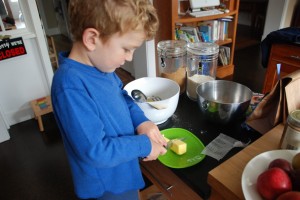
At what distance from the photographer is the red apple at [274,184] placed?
1.40 ft

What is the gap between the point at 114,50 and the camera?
0.58 meters

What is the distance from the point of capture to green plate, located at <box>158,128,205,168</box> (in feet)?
2.29

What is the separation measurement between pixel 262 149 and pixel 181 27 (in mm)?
2248

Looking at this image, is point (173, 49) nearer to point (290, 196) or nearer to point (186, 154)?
point (186, 154)

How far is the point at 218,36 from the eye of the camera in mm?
2912

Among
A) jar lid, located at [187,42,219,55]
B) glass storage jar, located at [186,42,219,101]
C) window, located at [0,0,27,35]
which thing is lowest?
glass storage jar, located at [186,42,219,101]

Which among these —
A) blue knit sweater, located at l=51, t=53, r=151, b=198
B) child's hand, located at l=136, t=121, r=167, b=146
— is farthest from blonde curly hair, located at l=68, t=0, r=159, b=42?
child's hand, located at l=136, t=121, r=167, b=146

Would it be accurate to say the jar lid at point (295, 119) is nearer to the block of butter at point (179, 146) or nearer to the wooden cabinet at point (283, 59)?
the block of butter at point (179, 146)

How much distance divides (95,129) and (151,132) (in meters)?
0.22

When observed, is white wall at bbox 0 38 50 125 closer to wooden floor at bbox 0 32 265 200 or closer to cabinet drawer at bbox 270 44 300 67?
wooden floor at bbox 0 32 265 200

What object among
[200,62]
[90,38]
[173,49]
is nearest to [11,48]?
[173,49]

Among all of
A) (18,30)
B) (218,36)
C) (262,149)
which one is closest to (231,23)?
(218,36)

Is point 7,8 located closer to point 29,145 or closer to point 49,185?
point 29,145

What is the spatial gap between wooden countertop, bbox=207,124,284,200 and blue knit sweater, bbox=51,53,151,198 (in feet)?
0.65
